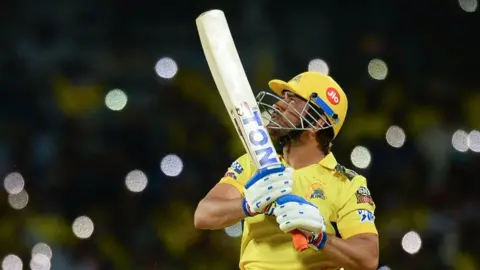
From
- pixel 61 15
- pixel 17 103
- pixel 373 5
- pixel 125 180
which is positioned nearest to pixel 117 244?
pixel 125 180

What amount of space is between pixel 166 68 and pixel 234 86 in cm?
197

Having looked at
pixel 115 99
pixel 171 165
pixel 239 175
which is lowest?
pixel 171 165

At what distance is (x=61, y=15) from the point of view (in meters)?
3.70

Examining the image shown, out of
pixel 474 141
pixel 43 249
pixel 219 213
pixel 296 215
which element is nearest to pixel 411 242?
pixel 474 141

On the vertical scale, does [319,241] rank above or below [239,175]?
below

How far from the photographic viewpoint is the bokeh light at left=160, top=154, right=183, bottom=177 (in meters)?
3.55

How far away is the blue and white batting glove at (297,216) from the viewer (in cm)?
167

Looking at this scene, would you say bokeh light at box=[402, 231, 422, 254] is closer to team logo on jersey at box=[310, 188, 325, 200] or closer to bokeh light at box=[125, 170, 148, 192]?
bokeh light at box=[125, 170, 148, 192]

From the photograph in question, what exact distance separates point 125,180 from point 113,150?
0.50ft

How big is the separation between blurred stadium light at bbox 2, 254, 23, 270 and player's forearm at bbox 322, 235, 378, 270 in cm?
193

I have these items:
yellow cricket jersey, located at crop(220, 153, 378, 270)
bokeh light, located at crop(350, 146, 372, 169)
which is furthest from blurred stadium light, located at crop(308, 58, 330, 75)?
yellow cricket jersey, located at crop(220, 153, 378, 270)

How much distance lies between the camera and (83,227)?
350 cm

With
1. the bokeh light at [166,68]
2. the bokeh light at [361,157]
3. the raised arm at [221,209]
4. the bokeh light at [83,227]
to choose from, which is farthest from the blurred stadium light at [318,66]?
the raised arm at [221,209]

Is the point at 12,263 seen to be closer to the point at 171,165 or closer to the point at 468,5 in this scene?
the point at 171,165
